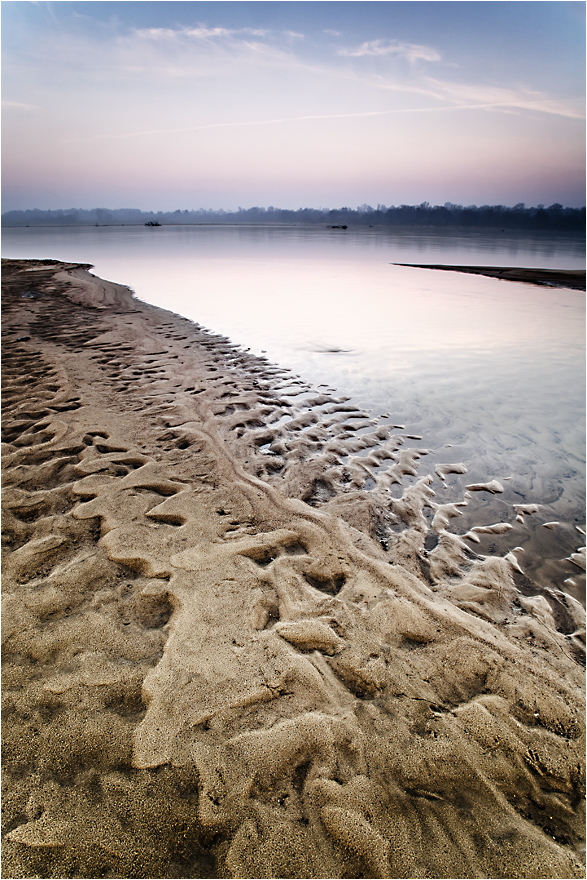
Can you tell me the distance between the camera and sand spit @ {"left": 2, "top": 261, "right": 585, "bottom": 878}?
1481mm

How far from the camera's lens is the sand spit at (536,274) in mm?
18430

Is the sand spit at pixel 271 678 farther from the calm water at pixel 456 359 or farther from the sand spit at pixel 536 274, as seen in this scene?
the sand spit at pixel 536 274

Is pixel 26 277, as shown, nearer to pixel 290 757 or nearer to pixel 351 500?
pixel 351 500

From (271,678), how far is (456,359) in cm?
736

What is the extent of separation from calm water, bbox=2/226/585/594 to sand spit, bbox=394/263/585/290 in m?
1.66

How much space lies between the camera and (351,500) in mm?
3584

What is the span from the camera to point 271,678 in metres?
2.01

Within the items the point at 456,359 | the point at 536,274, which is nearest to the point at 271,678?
the point at 456,359

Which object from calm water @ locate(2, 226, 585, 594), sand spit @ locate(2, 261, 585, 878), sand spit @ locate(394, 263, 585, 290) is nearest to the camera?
sand spit @ locate(2, 261, 585, 878)

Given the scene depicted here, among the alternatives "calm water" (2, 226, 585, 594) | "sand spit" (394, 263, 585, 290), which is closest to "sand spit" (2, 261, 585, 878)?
"calm water" (2, 226, 585, 594)

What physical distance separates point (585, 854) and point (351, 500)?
7.75 feet

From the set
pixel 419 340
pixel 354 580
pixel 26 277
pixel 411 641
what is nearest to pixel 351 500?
pixel 354 580

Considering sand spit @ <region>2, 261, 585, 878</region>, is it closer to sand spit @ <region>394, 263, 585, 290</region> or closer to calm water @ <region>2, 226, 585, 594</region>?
calm water @ <region>2, 226, 585, 594</region>

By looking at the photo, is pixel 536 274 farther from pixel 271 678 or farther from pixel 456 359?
pixel 271 678
